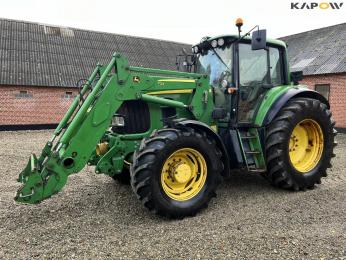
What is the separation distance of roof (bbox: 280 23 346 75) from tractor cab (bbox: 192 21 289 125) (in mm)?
10596

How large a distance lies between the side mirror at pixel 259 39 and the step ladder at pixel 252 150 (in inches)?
48.0

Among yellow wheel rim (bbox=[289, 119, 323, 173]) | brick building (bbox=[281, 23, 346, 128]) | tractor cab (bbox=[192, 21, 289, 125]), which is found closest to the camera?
tractor cab (bbox=[192, 21, 289, 125])

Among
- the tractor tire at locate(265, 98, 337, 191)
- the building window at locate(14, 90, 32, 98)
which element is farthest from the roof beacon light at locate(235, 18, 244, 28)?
the building window at locate(14, 90, 32, 98)

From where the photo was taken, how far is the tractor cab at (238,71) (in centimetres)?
486

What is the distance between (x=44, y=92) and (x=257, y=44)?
14027 millimetres

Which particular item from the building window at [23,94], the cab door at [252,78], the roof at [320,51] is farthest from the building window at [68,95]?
the cab door at [252,78]

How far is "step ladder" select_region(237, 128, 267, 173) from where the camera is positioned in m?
4.75

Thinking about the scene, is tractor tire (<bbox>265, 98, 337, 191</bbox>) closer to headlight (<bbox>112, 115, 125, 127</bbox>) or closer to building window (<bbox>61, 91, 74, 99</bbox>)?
headlight (<bbox>112, 115, 125, 127</bbox>)

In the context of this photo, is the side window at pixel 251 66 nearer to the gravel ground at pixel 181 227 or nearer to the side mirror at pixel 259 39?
the side mirror at pixel 259 39

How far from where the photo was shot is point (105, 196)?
4.91 m

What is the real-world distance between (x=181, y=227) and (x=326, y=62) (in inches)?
567

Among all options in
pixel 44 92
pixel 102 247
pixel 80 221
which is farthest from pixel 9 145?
pixel 102 247

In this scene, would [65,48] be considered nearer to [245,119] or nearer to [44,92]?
[44,92]

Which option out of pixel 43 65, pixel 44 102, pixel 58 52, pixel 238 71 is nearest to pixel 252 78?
pixel 238 71
